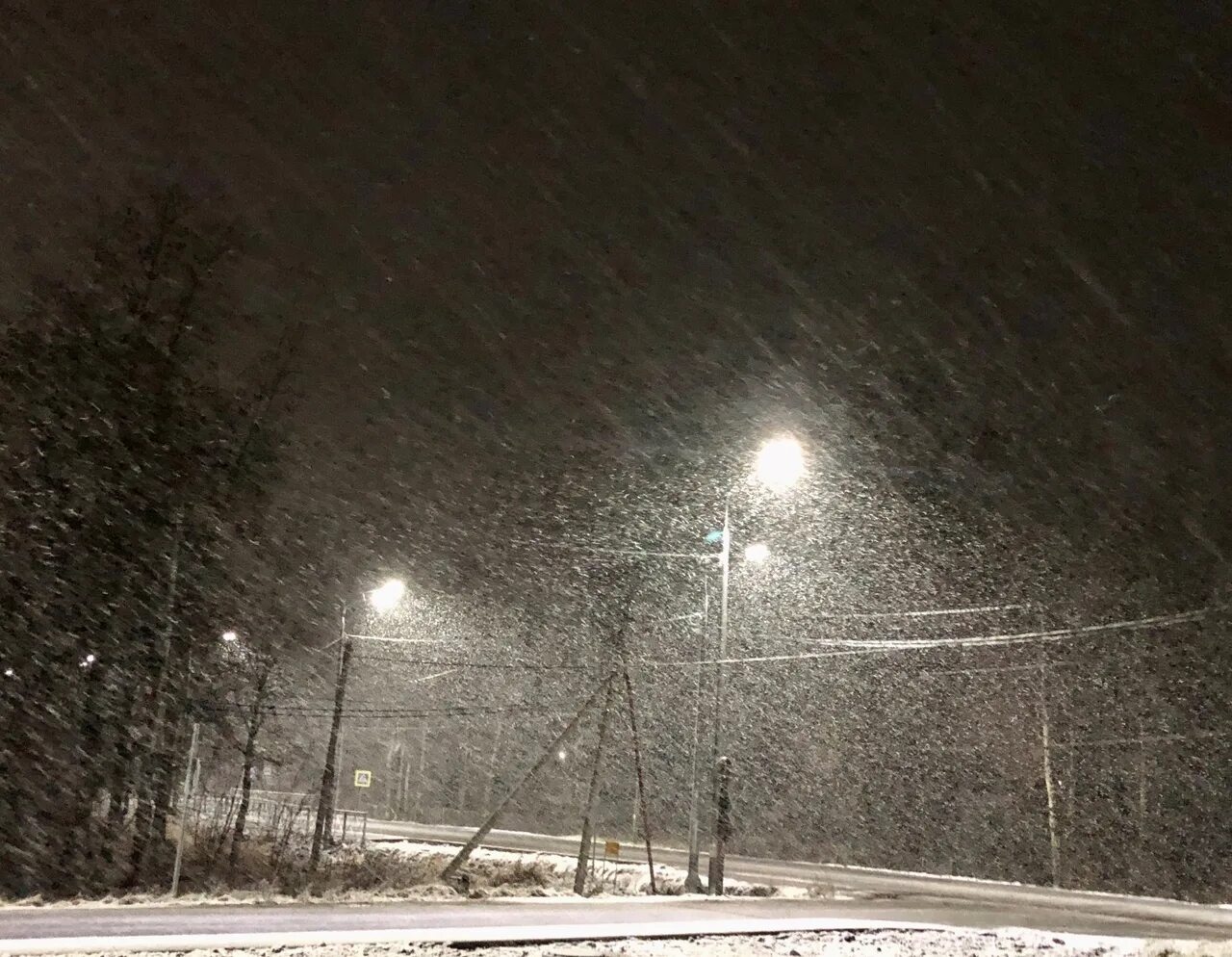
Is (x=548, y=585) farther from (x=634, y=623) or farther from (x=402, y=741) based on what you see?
(x=402, y=741)

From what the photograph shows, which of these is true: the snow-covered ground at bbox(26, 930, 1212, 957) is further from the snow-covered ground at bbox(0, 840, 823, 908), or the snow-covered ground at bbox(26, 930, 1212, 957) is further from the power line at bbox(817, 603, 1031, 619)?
the power line at bbox(817, 603, 1031, 619)

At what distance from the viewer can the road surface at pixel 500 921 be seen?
12.8 m

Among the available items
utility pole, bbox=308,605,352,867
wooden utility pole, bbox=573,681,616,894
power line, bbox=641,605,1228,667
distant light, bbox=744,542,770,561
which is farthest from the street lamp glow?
utility pole, bbox=308,605,352,867

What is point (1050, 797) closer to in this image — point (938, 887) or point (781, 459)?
point (938, 887)

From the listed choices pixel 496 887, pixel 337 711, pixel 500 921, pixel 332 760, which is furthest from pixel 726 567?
pixel 332 760

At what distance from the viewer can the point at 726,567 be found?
24.1 m

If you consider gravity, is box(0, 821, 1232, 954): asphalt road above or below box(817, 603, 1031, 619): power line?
below

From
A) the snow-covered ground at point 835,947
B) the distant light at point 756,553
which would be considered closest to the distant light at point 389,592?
the distant light at point 756,553

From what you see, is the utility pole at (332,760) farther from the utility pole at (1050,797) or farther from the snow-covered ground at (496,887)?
the utility pole at (1050,797)

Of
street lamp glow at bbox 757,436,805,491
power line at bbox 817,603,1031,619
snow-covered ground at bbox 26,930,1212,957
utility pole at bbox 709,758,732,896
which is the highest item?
power line at bbox 817,603,1031,619

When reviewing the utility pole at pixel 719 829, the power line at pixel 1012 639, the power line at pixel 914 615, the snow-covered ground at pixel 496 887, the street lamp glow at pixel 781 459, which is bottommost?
the snow-covered ground at pixel 496 887

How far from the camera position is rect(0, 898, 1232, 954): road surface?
42.1ft

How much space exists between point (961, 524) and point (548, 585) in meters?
24.3

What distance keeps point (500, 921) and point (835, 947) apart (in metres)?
4.65
